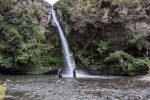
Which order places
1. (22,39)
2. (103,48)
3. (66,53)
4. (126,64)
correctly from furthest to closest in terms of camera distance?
(66,53), (103,48), (22,39), (126,64)

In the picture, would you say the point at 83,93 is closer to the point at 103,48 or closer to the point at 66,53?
the point at 103,48

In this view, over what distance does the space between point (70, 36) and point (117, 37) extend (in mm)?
6970

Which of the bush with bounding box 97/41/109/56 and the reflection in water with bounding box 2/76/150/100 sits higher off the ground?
the bush with bounding box 97/41/109/56

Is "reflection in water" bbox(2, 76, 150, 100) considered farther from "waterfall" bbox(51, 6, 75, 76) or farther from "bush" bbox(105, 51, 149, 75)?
"waterfall" bbox(51, 6, 75, 76)

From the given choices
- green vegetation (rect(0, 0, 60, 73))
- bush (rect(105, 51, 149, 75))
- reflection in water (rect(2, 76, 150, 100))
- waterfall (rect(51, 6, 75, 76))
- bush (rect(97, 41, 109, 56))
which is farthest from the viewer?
waterfall (rect(51, 6, 75, 76))

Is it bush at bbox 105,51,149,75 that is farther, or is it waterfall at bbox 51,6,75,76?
waterfall at bbox 51,6,75,76

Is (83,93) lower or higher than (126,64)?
lower

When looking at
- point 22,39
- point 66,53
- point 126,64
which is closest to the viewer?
point 126,64

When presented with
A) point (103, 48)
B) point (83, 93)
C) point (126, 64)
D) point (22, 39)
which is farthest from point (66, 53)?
point (83, 93)

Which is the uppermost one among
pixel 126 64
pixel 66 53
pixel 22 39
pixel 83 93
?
pixel 22 39

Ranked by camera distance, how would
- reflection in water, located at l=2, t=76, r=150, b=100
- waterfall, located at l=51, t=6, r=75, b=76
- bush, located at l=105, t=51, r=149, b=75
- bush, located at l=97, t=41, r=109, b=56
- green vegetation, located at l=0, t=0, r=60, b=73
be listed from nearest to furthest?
reflection in water, located at l=2, t=76, r=150, b=100, bush, located at l=105, t=51, r=149, b=75, green vegetation, located at l=0, t=0, r=60, b=73, bush, located at l=97, t=41, r=109, b=56, waterfall, located at l=51, t=6, r=75, b=76

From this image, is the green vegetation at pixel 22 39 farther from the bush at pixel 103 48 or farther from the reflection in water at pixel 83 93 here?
the reflection in water at pixel 83 93

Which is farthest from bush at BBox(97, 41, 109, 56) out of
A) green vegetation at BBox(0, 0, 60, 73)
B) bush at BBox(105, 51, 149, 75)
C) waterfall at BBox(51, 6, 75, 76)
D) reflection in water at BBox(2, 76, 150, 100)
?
reflection in water at BBox(2, 76, 150, 100)

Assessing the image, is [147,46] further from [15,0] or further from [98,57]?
[15,0]
